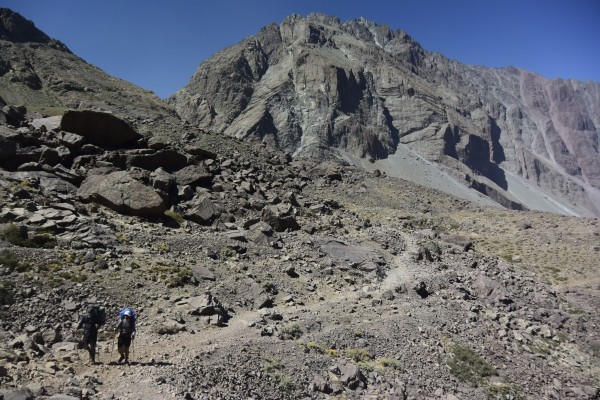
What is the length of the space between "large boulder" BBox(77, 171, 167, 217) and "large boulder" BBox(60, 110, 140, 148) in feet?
25.0

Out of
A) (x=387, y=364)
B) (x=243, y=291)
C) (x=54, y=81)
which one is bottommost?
(x=387, y=364)

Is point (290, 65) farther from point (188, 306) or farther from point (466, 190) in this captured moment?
point (188, 306)

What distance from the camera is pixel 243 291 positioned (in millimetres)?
20953

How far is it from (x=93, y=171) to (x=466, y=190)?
16043 cm

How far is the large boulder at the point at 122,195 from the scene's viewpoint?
26.3m

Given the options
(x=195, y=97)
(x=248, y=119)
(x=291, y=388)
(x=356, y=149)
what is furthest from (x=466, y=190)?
(x=291, y=388)

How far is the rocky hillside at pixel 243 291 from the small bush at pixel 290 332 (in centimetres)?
11

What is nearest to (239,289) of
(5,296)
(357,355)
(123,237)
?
(357,355)

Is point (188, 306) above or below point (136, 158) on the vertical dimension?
below

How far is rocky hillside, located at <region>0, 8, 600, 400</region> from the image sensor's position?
13.8 metres

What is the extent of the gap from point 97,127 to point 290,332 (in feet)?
85.1

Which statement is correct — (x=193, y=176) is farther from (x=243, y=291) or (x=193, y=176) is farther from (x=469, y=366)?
(x=469, y=366)

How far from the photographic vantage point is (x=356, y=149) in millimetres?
171750

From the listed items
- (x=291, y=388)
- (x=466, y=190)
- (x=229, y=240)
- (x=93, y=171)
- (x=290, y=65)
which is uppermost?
(x=290, y=65)
